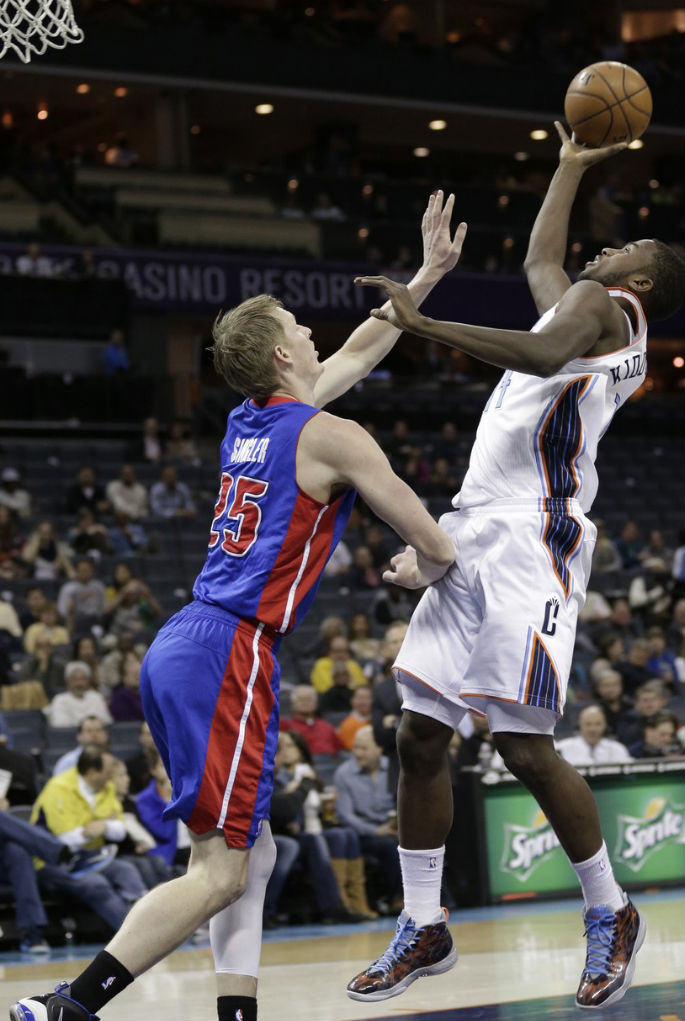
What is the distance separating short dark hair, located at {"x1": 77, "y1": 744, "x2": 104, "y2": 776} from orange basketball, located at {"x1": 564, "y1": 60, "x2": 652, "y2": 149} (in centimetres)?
574

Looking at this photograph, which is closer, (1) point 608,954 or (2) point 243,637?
(2) point 243,637

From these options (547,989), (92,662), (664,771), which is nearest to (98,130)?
(92,662)

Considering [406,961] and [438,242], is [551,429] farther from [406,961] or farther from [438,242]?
[406,961]

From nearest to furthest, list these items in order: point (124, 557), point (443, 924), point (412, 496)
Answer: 1. point (412, 496)
2. point (443, 924)
3. point (124, 557)

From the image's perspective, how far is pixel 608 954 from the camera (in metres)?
4.71

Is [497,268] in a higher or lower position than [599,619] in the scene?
higher

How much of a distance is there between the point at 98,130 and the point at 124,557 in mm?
14741

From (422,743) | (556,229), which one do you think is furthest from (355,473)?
(556,229)

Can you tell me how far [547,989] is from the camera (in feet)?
21.1

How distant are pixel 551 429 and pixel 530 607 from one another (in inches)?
23.1

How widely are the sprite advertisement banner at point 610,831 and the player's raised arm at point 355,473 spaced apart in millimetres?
6310

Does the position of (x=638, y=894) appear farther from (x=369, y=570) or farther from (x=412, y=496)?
(x=412, y=496)

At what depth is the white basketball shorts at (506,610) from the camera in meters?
4.65

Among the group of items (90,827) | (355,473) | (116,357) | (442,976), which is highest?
(116,357)
